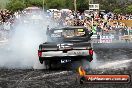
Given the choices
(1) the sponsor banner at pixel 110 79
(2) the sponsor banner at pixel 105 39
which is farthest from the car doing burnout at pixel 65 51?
(2) the sponsor banner at pixel 105 39

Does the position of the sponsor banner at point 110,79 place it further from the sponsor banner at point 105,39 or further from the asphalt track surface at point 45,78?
the sponsor banner at point 105,39

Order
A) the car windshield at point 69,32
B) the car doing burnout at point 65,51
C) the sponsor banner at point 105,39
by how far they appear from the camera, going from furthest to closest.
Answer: the sponsor banner at point 105,39 → the car windshield at point 69,32 → the car doing burnout at point 65,51

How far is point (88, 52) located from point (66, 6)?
7180 centimetres

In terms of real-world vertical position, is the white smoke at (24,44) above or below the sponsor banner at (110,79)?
below

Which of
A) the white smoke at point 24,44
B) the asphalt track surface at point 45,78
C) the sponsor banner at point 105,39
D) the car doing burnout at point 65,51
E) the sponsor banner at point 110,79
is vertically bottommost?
the sponsor banner at point 105,39

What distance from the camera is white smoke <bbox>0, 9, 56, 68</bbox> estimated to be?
21448mm

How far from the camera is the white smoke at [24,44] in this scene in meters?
21.4

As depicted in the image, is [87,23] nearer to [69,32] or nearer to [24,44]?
[24,44]

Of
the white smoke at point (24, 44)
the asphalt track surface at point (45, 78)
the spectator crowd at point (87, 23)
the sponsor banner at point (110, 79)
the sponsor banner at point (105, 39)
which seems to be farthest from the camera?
the spectator crowd at point (87, 23)

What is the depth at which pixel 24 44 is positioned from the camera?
3216cm

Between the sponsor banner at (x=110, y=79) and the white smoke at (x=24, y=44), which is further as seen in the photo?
the white smoke at (x=24, y=44)

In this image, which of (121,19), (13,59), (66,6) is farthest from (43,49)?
(66,6)

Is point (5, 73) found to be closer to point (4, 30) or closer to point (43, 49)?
point (43, 49)

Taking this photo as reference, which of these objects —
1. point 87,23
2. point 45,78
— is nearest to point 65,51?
point 45,78
